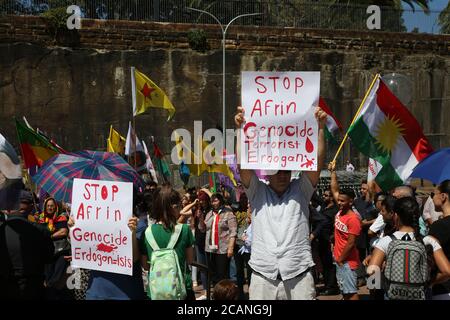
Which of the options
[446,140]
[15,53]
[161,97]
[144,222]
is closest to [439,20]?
[446,140]

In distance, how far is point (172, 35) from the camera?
92.3 ft

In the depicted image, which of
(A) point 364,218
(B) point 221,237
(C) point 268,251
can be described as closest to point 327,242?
(A) point 364,218

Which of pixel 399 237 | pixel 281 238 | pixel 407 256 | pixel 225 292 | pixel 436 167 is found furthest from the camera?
pixel 436 167

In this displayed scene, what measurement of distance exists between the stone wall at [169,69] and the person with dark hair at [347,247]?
18658 millimetres

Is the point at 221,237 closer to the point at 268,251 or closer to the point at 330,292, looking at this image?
the point at 330,292

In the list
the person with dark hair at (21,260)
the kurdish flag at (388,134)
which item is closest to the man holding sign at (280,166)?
the person with dark hair at (21,260)

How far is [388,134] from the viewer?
9156 mm

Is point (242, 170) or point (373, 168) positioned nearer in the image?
point (242, 170)

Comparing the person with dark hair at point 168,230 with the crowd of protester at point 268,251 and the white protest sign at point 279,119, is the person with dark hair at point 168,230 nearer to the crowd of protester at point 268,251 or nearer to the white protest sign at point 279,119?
the crowd of protester at point 268,251

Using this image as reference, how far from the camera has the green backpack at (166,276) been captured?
18.5 feet

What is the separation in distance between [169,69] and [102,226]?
22.1 m

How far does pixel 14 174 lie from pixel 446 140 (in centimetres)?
2490

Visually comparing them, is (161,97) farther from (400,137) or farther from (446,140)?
(446,140)

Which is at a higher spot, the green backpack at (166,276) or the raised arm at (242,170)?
the raised arm at (242,170)
